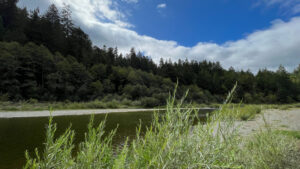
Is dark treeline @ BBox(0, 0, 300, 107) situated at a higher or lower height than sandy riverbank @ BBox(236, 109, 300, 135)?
higher

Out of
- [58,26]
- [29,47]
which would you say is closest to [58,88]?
[29,47]

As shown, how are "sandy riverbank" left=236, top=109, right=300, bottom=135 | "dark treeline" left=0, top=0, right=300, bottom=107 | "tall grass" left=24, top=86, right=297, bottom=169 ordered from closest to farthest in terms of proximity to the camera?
"tall grass" left=24, top=86, right=297, bottom=169
"sandy riverbank" left=236, top=109, right=300, bottom=135
"dark treeline" left=0, top=0, right=300, bottom=107

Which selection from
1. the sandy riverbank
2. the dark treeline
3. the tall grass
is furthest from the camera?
the dark treeline

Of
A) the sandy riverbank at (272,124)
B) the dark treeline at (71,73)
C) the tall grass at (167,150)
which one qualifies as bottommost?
the sandy riverbank at (272,124)

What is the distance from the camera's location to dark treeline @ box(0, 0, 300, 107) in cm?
2905

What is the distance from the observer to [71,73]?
3488cm

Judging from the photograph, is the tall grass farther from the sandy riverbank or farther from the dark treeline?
the dark treeline

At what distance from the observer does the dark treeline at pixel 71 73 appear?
29047 millimetres

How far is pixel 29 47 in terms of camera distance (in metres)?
32.2

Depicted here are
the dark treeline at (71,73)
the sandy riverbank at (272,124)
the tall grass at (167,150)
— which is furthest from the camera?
the dark treeline at (71,73)

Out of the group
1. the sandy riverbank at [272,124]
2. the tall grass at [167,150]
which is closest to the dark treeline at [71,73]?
the sandy riverbank at [272,124]

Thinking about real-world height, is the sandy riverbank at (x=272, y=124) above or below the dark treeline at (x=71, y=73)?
below

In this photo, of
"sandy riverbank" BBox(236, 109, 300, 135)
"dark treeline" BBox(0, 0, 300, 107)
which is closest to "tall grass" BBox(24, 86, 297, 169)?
"sandy riverbank" BBox(236, 109, 300, 135)

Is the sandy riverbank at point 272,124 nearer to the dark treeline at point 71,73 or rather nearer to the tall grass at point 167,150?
the tall grass at point 167,150
